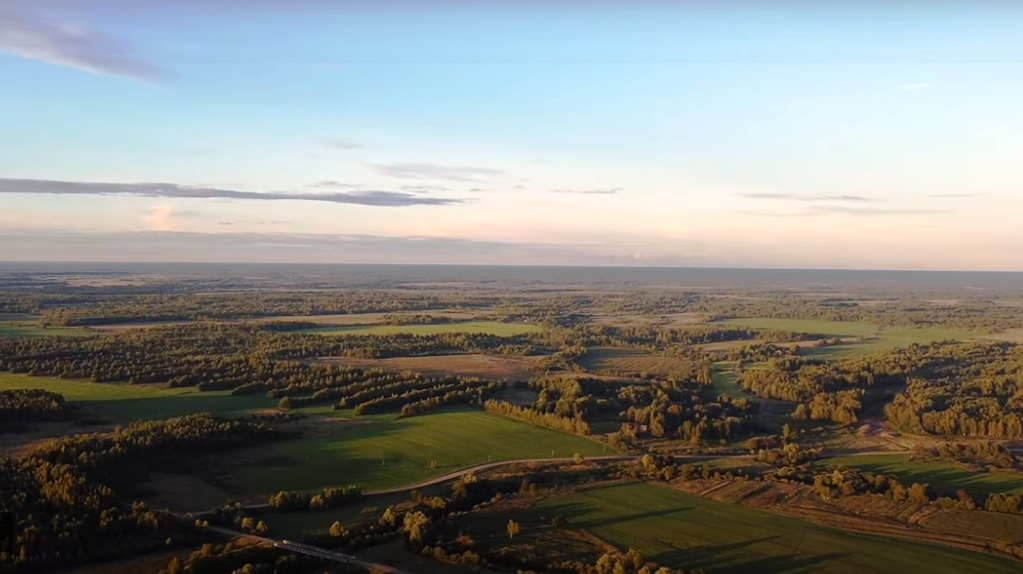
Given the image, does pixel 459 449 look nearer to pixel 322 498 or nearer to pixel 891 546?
pixel 322 498

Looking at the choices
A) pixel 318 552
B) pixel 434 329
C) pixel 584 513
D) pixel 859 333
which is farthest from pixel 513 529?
pixel 859 333

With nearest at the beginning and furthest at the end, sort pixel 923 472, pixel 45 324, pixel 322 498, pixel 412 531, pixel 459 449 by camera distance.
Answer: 1. pixel 412 531
2. pixel 322 498
3. pixel 923 472
4. pixel 459 449
5. pixel 45 324

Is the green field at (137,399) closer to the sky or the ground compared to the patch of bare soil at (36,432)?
closer to the sky

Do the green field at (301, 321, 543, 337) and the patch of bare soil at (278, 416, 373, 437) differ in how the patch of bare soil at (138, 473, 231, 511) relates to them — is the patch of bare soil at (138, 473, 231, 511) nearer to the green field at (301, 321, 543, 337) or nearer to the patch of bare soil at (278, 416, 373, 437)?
the patch of bare soil at (278, 416, 373, 437)

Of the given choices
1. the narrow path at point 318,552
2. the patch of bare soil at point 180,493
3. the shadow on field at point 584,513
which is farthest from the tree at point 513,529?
the patch of bare soil at point 180,493

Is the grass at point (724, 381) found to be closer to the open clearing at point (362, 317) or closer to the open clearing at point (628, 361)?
the open clearing at point (628, 361)

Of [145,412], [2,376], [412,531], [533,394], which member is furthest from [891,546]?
[2,376]

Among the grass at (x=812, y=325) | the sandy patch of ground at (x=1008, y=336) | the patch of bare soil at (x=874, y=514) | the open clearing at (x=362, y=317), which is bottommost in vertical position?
the patch of bare soil at (x=874, y=514)
